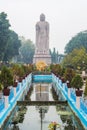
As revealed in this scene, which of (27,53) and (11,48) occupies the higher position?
(11,48)

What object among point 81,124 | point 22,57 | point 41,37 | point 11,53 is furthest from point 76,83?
point 22,57

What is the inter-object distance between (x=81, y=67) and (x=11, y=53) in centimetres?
1843

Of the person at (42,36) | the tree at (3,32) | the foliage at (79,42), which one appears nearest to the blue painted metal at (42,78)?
the tree at (3,32)

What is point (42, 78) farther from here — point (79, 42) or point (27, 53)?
point (27, 53)

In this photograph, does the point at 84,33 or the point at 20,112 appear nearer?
the point at 20,112

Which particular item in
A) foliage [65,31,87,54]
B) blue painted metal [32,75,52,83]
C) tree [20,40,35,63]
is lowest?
blue painted metal [32,75,52,83]

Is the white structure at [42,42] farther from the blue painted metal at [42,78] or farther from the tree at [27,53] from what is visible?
the tree at [27,53]

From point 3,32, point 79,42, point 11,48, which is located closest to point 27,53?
point 79,42

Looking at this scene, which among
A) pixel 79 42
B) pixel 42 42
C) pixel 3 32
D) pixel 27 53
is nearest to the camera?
pixel 3 32

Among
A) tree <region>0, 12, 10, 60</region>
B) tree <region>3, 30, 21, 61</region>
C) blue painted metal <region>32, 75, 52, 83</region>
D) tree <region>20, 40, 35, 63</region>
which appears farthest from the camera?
tree <region>20, 40, 35, 63</region>

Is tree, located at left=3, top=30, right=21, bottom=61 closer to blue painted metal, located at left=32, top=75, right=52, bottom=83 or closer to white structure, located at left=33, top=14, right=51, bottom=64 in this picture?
white structure, located at left=33, top=14, right=51, bottom=64

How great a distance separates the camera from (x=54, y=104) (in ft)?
55.7

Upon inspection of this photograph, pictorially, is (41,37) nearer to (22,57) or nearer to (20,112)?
(22,57)

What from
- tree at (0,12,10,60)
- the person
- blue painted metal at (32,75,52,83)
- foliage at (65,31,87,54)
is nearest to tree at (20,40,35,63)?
foliage at (65,31,87,54)
